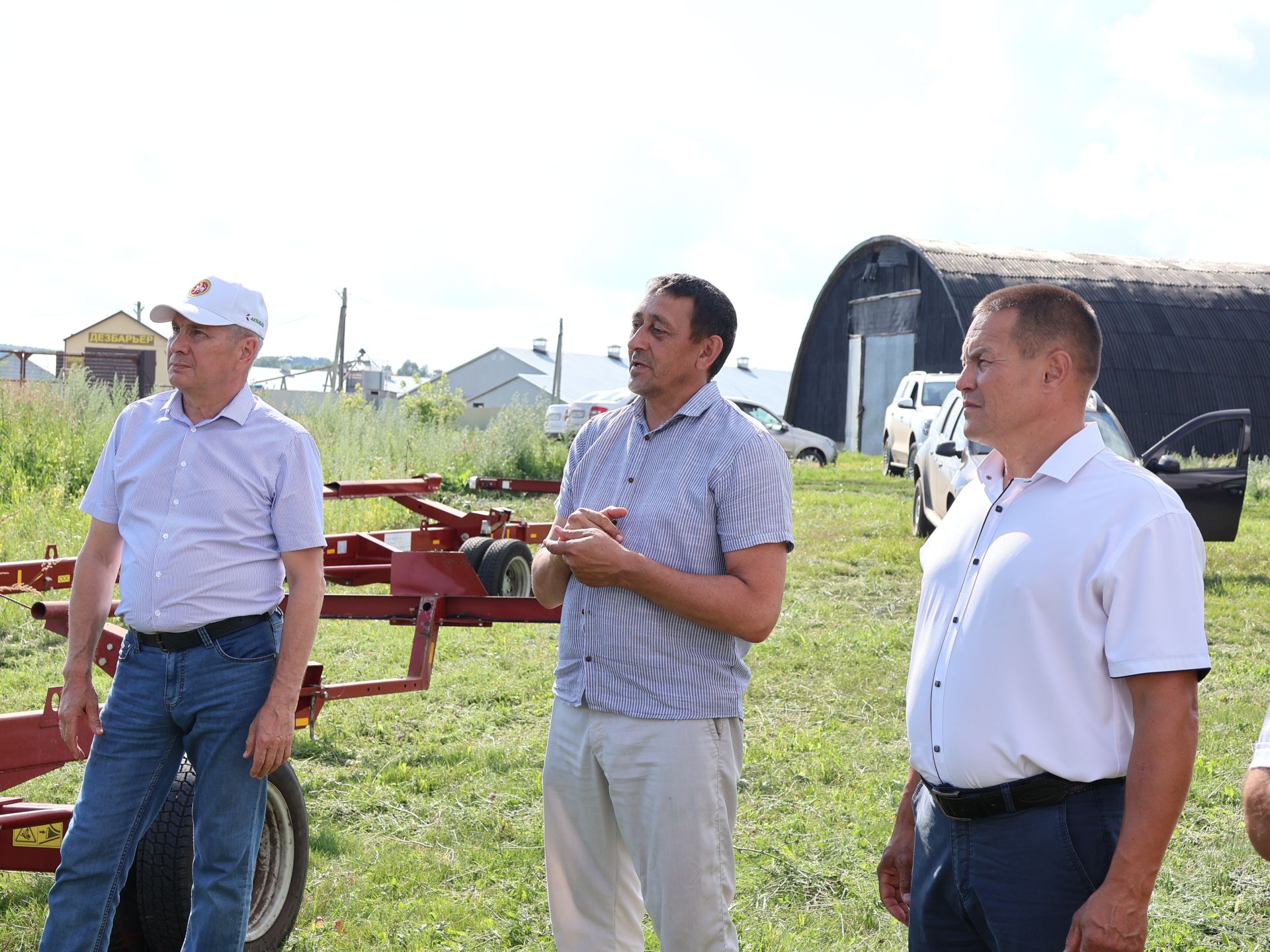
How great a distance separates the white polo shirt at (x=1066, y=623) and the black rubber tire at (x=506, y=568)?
6479 millimetres

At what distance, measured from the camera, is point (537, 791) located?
5637 mm

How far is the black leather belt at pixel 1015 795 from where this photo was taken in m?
2.34

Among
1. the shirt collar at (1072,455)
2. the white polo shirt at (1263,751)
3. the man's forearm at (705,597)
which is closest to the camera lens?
the white polo shirt at (1263,751)

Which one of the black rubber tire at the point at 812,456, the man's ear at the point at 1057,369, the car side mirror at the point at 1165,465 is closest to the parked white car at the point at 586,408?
the black rubber tire at the point at 812,456

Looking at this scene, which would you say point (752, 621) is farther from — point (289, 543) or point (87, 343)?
point (87, 343)

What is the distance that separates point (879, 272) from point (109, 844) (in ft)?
97.0

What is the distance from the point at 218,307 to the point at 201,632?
0.90m

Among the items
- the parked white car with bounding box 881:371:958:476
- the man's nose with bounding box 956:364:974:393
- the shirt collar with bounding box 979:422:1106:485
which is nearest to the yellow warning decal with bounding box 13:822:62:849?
the man's nose with bounding box 956:364:974:393

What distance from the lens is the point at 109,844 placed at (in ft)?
10.5

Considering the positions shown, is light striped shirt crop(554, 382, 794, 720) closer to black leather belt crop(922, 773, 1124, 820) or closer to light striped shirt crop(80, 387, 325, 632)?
black leather belt crop(922, 773, 1124, 820)

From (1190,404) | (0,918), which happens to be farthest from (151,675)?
(1190,404)

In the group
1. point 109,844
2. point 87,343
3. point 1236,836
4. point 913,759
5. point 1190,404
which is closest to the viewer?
point 913,759

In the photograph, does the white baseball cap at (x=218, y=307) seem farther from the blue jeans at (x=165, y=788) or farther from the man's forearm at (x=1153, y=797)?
the man's forearm at (x=1153, y=797)

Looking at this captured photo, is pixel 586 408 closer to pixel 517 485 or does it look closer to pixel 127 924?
pixel 517 485
